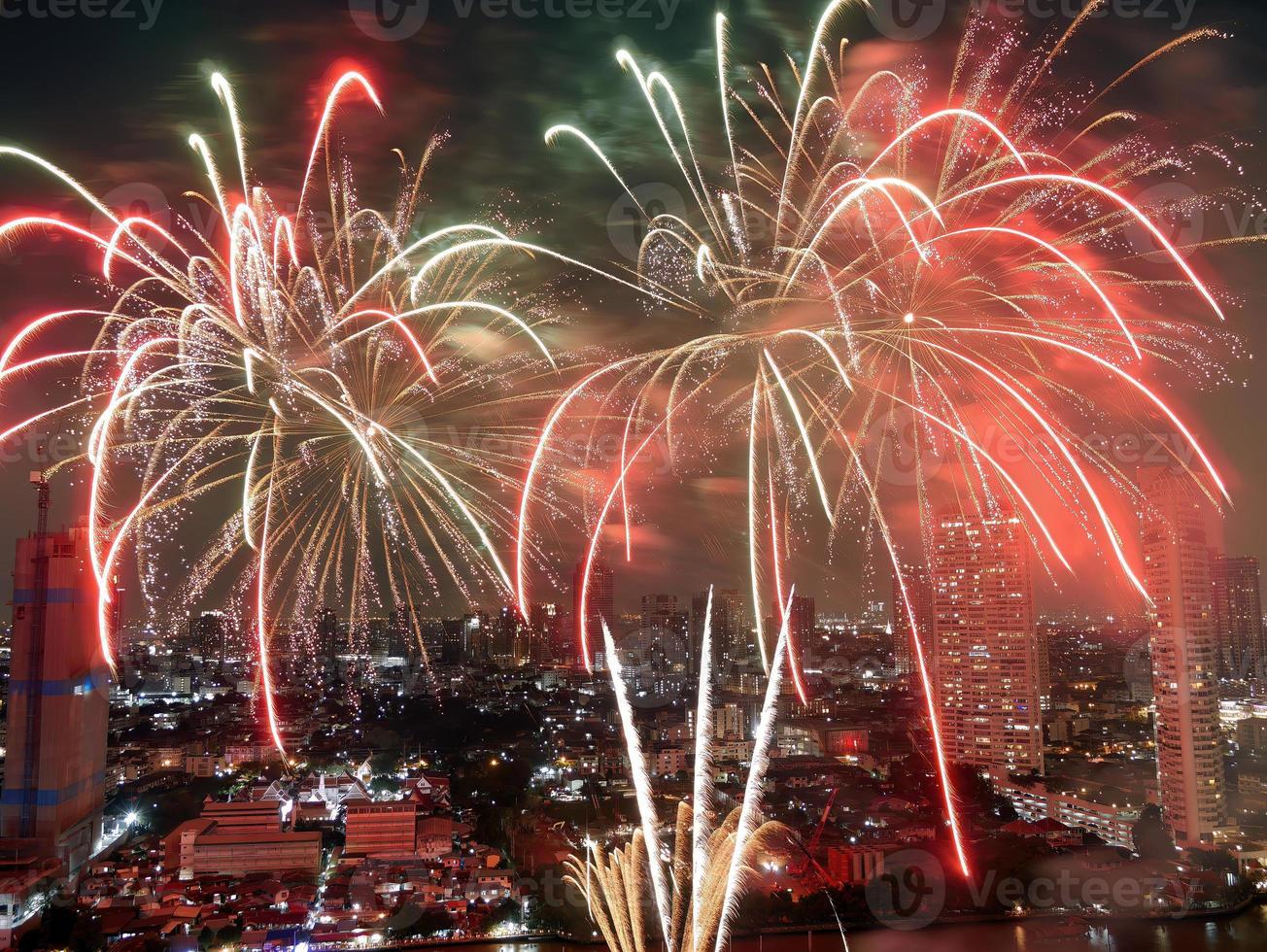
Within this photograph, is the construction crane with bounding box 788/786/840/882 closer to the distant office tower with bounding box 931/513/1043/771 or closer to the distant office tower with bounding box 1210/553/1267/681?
the distant office tower with bounding box 931/513/1043/771

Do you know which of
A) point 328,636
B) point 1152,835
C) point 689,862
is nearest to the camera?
point 689,862

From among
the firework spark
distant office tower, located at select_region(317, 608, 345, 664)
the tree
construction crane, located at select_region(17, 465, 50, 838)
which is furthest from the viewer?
distant office tower, located at select_region(317, 608, 345, 664)

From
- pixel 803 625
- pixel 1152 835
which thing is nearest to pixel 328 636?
pixel 803 625

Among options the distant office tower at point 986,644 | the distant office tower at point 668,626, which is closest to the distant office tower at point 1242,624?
the distant office tower at point 986,644

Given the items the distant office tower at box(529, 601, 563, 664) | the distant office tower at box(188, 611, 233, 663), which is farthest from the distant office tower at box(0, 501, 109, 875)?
the distant office tower at box(188, 611, 233, 663)

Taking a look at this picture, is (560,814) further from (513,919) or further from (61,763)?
(61,763)

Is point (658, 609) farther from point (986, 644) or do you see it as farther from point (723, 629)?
point (986, 644)
